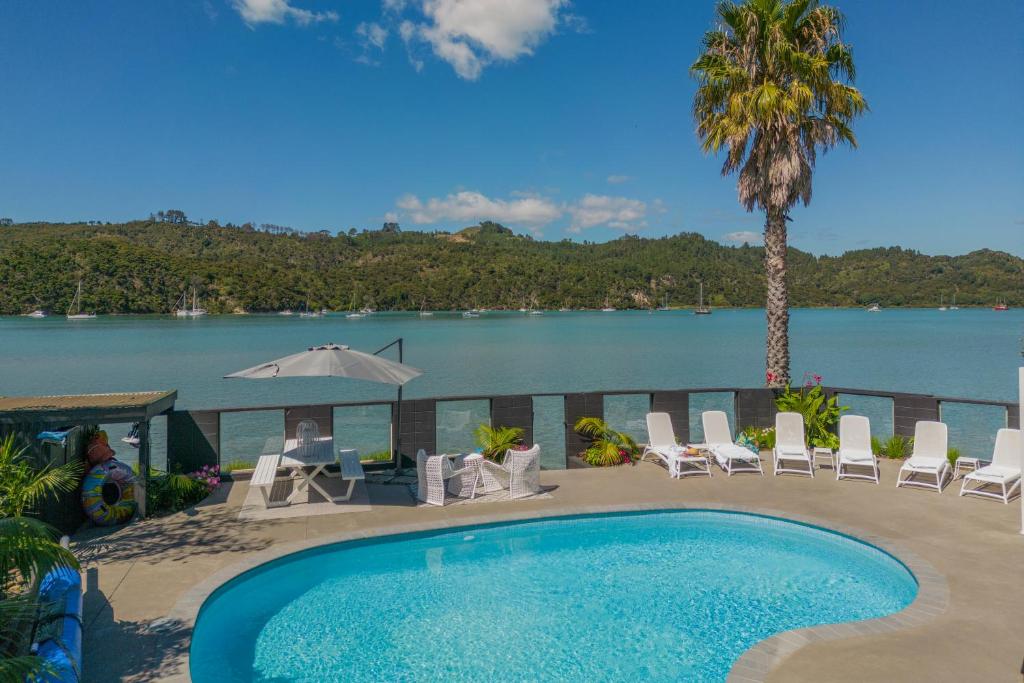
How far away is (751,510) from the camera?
27.0 ft

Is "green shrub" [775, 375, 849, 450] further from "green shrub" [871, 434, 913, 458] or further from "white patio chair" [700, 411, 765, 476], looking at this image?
"white patio chair" [700, 411, 765, 476]

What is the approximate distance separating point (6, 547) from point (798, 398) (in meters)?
10.9

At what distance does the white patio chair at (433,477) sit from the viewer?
847cm

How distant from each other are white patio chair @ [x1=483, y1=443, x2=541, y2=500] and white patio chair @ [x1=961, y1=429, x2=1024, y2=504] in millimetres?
5638

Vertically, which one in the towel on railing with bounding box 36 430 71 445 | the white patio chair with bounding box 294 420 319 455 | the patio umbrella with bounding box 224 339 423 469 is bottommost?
the white patio chair with bounding box 294 420 319 455

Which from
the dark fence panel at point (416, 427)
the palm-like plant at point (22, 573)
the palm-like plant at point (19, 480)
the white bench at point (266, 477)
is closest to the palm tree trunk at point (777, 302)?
the dark fence panel at point (416, 427)

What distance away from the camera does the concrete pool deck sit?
15.2 feet

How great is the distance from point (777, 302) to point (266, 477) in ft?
32.1

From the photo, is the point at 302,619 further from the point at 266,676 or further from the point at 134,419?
the point at 134,419

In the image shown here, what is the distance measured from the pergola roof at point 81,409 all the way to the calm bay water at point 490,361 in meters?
13.0

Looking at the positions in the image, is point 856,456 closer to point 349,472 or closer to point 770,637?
point 770,637

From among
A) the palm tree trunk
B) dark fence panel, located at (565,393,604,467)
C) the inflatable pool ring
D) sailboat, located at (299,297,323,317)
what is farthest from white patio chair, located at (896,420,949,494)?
sailboat, located at (299,297,323,317)

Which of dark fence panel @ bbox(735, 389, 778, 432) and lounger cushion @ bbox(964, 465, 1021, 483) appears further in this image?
dark fence panel @ bbox(735, 389, 778, 432)

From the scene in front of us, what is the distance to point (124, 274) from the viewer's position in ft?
301
